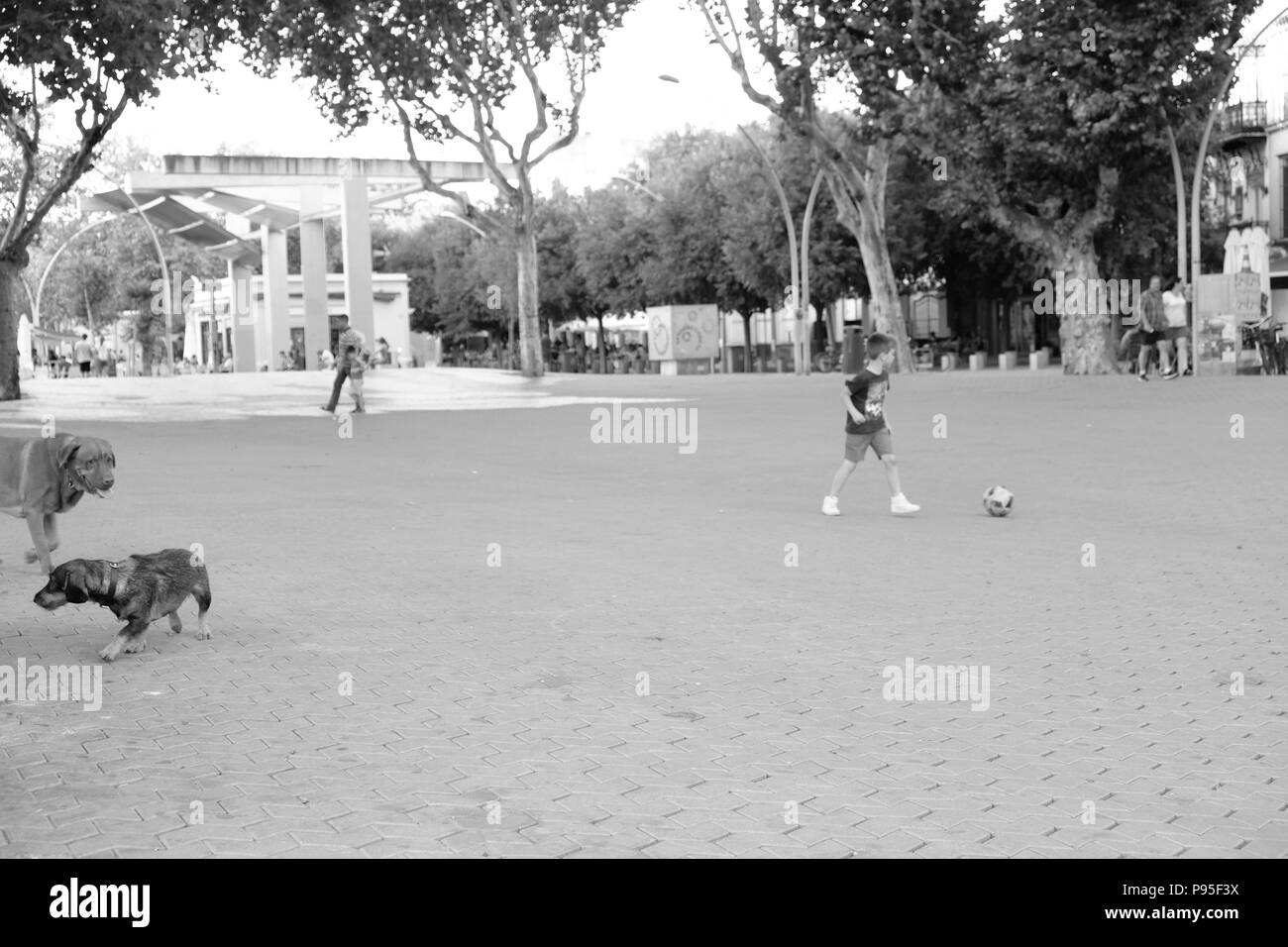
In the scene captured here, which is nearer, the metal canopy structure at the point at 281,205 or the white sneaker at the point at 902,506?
the white sneaker at the point at 902,506

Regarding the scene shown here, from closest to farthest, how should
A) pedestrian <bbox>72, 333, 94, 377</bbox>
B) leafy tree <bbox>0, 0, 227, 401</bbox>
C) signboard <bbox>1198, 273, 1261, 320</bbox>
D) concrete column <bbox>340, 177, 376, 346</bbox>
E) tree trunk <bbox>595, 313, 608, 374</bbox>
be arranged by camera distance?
leafy tree <bbox>0, 0, 227, 401</bbox>, signboard <bbox>1198, 273, 1261, 320</bbox>, concrete column <bbox>340, 177, 376, 346</bbox>, pedestrian <bbox>72, 333, 94, 377</bbox>, tree trunk <bbox>595, 313, 608, 374</bbox>

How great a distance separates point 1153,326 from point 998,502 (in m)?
17.7

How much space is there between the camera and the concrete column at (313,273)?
54.4 metres

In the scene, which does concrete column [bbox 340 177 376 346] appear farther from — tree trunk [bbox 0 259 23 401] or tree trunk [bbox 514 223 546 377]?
tree trunk [bbox 0 259 23 401]

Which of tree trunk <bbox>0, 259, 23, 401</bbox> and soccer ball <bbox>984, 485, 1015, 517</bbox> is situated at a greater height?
tree trunk <bbox>0, 259, 23, 401</bbox>

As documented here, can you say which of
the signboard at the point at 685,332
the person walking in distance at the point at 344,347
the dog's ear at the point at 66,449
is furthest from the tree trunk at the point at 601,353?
the dog's ear at the point at 66,449

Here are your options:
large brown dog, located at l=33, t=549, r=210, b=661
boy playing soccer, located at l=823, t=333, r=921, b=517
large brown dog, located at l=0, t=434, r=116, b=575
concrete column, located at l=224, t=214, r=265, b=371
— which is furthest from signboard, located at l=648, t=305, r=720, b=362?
large brown dog, located at l=33, t=549, r=210, b=661

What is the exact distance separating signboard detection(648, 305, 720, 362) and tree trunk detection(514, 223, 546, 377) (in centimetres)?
1145

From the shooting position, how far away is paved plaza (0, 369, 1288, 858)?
16.0 feet

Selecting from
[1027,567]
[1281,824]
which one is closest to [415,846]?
[1281,824]

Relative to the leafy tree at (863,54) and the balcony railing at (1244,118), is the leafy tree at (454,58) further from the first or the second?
the balcony railing at (1244,118)

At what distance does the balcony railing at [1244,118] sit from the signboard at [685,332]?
17.0 m
